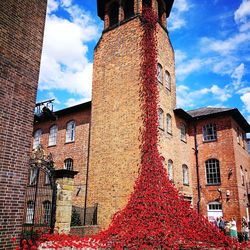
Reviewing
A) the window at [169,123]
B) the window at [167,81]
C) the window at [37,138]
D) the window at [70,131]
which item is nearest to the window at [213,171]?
the window at [169,123]

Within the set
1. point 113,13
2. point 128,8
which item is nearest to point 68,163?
point 113,13

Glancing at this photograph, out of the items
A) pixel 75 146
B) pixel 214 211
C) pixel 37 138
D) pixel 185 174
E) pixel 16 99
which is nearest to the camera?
pixel 16 99

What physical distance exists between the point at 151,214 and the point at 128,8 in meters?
14.7

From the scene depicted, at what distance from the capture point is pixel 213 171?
20.5 meters

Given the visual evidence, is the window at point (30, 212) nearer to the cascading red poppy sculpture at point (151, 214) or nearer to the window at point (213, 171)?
the cascading red poppy sculpture at point (151, 214)

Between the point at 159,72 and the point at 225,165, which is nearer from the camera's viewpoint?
the point at 159,72

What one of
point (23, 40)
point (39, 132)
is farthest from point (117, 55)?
point (23, 40)

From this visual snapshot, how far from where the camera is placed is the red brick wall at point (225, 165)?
61.6ft

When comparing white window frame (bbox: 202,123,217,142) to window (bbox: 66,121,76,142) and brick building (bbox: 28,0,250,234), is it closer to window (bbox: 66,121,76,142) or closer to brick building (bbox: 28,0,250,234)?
brick building (bbox: 28,0,250,234)

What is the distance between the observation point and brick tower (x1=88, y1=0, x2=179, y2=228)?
51.4ft

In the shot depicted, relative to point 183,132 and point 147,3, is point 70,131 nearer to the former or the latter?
point 183,132

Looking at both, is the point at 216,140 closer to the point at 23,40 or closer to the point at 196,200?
the point at 196,200

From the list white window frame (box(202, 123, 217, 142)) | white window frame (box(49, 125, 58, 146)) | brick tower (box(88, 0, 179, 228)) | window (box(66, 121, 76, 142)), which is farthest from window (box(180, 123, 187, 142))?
white window frame (box(49, 125, 58, 146))

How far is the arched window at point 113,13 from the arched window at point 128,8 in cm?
77
